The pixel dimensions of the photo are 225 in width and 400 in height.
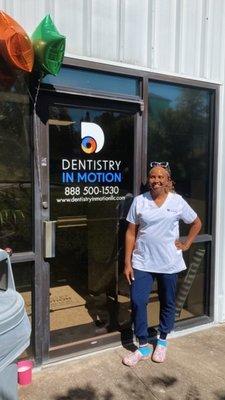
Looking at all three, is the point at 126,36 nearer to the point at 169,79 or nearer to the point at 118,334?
the point at 169,79

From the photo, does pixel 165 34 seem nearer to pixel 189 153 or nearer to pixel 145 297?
pixel 189 153

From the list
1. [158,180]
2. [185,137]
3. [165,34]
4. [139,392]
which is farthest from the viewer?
[185,137]

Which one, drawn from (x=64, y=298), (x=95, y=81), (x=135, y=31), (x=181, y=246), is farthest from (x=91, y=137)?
(x=64, y=298)

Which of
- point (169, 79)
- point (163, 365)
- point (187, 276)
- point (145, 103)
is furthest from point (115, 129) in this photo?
point (163, 365)

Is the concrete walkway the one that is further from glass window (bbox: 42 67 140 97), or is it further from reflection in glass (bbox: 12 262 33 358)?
glass window (bbox: 42 67 140 97)

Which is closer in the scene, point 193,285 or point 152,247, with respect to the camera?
point 152,247

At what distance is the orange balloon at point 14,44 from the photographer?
9.40ft

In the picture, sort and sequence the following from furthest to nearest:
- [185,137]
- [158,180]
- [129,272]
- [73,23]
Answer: [185,137] < [129,272] < [158,180] < [73,23]

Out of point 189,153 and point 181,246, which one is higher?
point 189,153

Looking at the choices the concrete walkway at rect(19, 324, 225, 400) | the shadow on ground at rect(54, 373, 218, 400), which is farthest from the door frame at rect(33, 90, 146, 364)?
the shadow on ground at rect(54, 373, 218, 400)

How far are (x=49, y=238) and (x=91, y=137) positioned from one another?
95cm

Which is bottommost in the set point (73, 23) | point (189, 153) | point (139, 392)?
point (139, 392)

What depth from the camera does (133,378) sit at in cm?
357

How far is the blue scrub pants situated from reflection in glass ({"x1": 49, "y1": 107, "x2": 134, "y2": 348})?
380 millimetres
